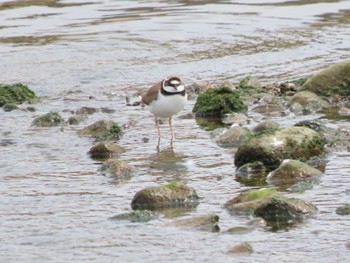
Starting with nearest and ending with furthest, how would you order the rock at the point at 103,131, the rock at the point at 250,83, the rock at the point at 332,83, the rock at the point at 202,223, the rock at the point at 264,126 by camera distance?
the rock at the point at 202,223, the rock at the point at 264,126, the rock at the point at 103,131, the rock at the point at 332,83, the rock at the point at 250,83

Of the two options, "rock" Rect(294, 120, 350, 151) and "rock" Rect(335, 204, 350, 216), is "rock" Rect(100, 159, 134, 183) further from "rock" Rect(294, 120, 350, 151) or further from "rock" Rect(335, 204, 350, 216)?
"rock" Rect(335, 204, 350, 216)

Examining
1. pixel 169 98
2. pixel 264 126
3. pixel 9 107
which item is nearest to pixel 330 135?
pixel 264 126

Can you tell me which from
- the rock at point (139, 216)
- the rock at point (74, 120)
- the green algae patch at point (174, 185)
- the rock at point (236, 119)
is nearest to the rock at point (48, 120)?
the rock at point (74, 120)

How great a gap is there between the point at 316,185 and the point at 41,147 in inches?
161

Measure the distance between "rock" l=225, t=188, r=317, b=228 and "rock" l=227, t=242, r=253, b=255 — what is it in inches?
29.1

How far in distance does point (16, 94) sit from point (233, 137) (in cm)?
476

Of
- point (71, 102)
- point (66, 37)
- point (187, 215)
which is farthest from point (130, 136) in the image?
point (66, 37)

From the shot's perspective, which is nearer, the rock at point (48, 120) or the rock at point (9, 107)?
the rock at point (48, 120)

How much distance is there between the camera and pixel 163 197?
33.4ft

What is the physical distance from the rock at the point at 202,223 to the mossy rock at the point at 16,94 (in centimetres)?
736

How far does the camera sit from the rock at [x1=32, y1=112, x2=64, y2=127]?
48.3 feet

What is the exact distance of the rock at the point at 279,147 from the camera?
11.7 m

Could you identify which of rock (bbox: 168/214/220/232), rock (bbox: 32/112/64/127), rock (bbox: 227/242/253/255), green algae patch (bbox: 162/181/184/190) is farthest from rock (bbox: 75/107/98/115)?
rock (bbox: 227/242/253/255)

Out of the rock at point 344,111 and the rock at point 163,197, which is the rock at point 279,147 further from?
the rock at point 344,111
